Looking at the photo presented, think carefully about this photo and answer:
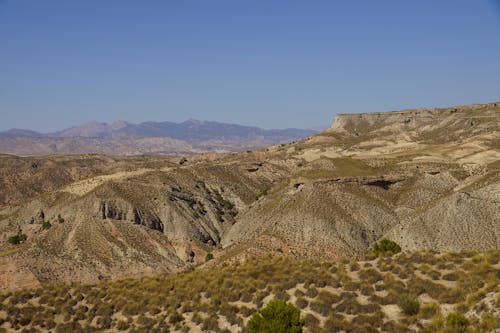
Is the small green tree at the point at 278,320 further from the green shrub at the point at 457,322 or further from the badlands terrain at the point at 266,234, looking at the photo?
the green shrub at the point at 457,322

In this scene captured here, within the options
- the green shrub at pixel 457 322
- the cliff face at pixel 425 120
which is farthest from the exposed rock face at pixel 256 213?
the cliff face at pixel 425 120

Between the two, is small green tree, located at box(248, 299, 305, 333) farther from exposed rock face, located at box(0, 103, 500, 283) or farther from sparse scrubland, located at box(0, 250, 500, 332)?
exposed rock face, located at box(0, 103, 500, 283)

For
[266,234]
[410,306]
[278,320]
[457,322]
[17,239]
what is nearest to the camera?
[457,322]

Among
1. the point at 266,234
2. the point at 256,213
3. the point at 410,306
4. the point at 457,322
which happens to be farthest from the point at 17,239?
the point at 457,322

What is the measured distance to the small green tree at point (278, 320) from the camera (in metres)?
26.2

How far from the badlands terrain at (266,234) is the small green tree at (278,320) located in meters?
1.93

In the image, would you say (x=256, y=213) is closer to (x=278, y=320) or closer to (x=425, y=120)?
(x=278, y=320)

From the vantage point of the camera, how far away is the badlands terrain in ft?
105

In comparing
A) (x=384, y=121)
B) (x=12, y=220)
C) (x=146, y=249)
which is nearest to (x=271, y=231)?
(x=146, y=249)

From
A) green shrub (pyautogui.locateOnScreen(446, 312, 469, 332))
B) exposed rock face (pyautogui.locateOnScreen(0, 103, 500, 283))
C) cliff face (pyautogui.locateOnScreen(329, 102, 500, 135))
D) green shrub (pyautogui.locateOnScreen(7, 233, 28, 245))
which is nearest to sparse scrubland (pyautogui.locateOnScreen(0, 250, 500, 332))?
green shrub (pyautogui.locateOnScreen(446, 312, 469, 332))

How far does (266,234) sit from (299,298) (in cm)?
3061

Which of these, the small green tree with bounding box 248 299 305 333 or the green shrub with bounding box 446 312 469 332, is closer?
the green shrub with bounding box 446 312 469 332

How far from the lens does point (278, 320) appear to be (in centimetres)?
2650

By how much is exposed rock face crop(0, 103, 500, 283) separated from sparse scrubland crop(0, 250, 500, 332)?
16137 mm
